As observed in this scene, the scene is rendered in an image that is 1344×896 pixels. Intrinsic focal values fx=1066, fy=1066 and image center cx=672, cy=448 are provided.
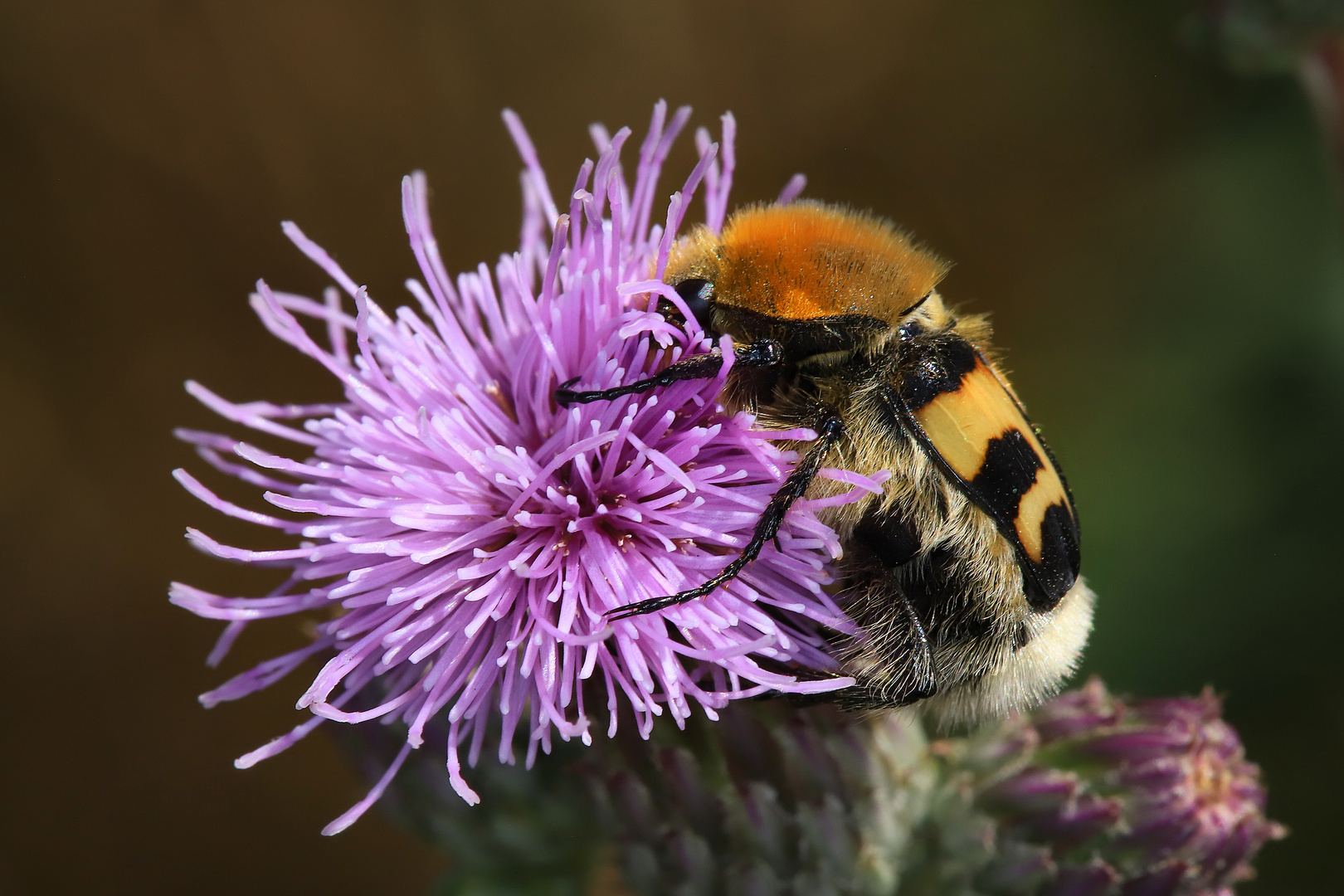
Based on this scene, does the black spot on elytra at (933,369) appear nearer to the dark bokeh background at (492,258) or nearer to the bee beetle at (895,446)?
the bee beetle at (895,446)

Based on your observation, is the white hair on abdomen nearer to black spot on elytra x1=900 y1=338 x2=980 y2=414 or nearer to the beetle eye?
black spot on elytra x1=900 y1=338 x2=980 y2=414

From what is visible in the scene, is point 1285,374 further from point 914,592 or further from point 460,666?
Answer: point 460,666

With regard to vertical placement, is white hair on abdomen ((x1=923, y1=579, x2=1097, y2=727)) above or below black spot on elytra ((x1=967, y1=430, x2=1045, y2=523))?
below

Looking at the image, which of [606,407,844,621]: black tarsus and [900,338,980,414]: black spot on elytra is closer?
[606,407,844,621]: black tarsus

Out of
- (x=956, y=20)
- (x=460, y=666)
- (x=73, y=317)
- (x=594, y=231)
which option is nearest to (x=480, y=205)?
(x=73, y=317)

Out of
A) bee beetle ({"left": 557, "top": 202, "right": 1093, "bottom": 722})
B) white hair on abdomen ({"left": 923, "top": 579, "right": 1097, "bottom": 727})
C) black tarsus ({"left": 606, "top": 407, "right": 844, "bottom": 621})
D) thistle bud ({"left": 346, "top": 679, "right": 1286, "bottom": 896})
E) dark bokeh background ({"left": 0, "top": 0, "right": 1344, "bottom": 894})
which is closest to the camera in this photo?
black tarsus ({"left": 606, "top": 407, "right": 844, "bottom": 621})

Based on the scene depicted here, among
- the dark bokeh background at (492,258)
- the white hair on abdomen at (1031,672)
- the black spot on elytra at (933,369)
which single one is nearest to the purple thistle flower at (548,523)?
the black spot on elytra at (933,369)

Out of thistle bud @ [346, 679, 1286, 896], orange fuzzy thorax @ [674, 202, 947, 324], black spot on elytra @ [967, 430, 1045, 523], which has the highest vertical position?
orange fuzzy thorax @ [674, 202, 947, 324]

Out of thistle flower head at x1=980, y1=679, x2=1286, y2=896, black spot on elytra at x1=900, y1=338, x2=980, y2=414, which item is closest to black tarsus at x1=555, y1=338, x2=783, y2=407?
black spot on elytra at x1=900, y1=338, x2=980, y2=414
